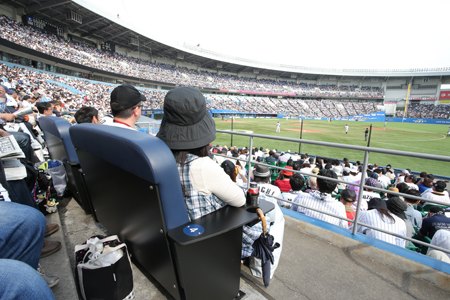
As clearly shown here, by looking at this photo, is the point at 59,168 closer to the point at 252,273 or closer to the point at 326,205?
the point at 252,273

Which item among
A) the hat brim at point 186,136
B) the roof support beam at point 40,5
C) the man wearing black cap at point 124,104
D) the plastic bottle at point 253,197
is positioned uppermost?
the roof support beam at point 40,5

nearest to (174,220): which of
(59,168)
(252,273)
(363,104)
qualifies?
(252,273)

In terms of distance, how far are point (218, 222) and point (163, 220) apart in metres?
0.31

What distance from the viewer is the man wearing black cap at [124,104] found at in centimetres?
209

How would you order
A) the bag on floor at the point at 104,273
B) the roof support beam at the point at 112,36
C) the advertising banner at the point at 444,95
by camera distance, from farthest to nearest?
1. the advertising banner at the point at 444,95
2. the roof support beam at the point at 112,36
3. the bag on floor at the point at 104,273

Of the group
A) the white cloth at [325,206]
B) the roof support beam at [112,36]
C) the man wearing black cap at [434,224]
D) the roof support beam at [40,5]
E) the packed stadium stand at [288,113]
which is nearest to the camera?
the packed stadium stand at [288,113]

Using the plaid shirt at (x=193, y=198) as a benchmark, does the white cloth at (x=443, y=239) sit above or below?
below

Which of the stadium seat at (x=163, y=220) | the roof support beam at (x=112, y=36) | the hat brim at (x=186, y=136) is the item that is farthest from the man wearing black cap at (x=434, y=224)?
the roof support beam at (x=112, y=36)

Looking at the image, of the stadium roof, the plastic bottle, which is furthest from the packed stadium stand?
the stadium roof

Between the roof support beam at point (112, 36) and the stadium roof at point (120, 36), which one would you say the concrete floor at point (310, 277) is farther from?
the roof support beam at point (112, 36)

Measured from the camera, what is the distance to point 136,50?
43406mm

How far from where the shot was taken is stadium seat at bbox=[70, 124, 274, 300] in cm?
104

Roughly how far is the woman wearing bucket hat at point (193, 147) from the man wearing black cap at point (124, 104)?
0.99 meters

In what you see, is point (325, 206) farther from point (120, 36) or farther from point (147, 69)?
point (147, 69)
